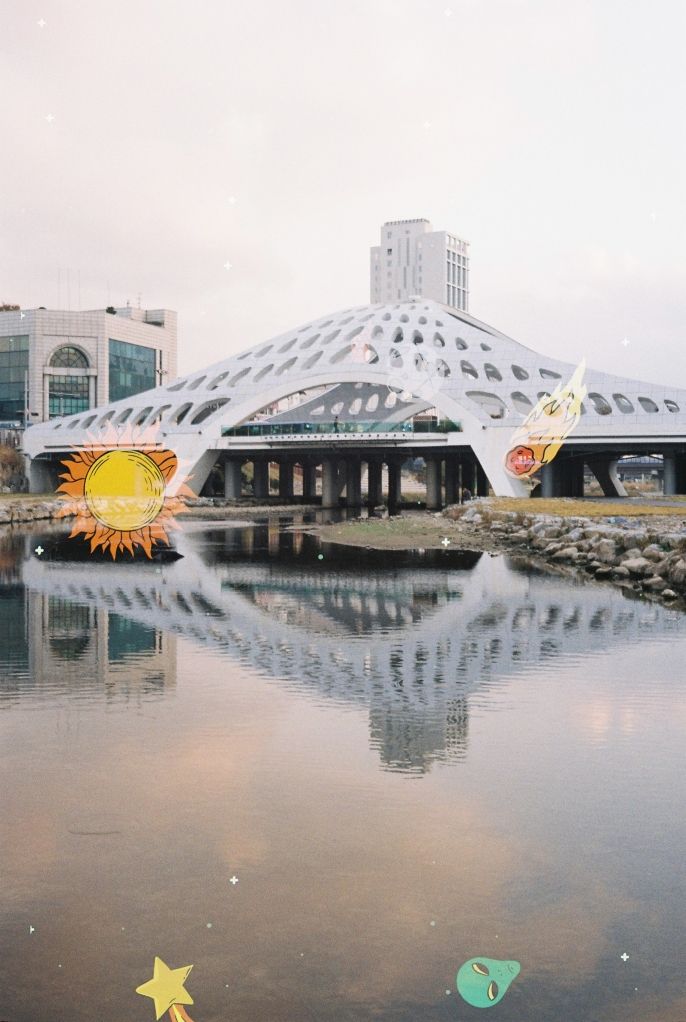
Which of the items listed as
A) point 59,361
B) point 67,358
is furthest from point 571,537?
point 59,361

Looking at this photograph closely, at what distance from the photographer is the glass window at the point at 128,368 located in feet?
383

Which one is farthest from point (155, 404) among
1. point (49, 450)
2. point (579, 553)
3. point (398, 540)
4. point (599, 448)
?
point (579, 553)

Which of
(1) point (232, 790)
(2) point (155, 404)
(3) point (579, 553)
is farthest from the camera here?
(2) point (155, 404)

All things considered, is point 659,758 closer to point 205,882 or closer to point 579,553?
point 205,882

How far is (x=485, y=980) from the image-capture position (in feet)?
22.1

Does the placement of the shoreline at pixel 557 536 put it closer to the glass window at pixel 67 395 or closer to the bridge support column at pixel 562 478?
the bridge support column at pixel 562 478

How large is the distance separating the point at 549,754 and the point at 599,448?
2655 inches

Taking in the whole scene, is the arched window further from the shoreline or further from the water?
the water

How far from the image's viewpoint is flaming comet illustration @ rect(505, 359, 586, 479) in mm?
76312

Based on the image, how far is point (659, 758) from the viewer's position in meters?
11.5

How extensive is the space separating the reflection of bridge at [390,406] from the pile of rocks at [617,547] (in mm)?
30147

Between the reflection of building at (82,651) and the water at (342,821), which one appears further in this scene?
the reflection of building at (82,651)

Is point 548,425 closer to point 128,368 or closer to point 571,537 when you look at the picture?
point 571,537

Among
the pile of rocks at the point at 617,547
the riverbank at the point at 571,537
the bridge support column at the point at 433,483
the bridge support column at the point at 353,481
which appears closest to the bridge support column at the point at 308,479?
the bridge support column at the point at 353,481
